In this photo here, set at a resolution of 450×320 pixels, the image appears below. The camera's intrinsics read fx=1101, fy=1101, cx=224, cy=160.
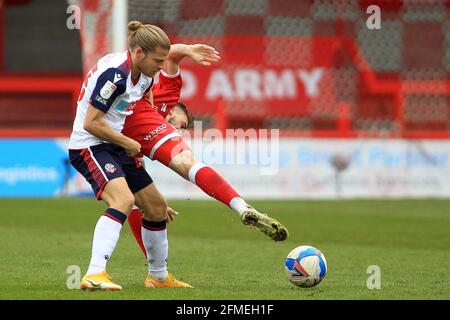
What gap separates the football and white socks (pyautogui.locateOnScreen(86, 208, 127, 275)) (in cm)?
120

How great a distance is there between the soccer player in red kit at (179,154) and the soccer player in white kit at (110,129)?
0.29m

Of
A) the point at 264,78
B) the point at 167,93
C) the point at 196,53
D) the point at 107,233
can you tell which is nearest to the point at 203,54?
the point at 196,53

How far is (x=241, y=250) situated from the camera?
10.4 m

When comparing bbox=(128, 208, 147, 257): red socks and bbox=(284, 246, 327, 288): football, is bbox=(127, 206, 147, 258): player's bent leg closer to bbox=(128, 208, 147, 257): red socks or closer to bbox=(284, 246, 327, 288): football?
bbox=(128, 208, 147, 257): red socks

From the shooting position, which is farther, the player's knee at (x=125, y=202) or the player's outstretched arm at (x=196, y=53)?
the player's outstretched arm at (x=196, y=53)

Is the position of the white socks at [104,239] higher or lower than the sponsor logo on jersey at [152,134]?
lower

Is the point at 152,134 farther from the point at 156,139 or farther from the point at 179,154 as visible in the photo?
the point at 179,154

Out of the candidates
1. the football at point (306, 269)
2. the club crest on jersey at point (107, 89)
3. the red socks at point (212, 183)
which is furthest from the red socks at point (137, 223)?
the club crest on jersey at point (107, 89)

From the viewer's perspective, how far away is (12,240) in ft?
35.3

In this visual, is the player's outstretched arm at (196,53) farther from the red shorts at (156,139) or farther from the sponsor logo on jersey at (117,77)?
the sponsor logo on jersey at (117,77)

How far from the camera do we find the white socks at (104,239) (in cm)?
679

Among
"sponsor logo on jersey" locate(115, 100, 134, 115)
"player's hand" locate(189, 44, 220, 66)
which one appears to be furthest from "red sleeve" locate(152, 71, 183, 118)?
"sponsor logo on jersey" locate(115, 100, 134, 115)

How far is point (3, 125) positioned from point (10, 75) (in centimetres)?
189
